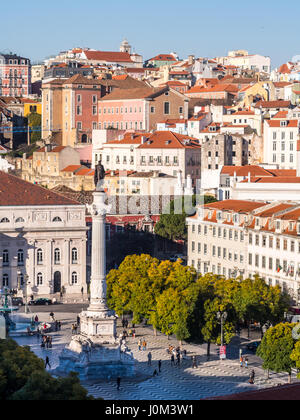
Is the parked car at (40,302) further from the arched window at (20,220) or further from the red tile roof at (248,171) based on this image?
the red tile roof at (248,171)

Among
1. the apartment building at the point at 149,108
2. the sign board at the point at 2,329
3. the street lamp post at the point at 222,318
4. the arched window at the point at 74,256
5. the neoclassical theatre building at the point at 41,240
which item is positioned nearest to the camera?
the sign board at the point at 2,329

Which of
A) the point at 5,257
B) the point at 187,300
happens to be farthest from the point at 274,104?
the point at 187,300

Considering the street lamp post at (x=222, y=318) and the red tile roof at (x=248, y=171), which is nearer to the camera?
the street lamp post at (x=222, y=318)

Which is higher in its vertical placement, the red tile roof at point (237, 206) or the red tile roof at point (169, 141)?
the red tile roof at point (169, 141)

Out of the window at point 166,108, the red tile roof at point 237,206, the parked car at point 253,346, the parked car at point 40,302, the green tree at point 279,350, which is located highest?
the window at point 166,108

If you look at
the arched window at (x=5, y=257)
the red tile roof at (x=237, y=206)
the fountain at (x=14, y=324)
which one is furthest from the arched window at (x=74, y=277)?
the fountain at (x=14, y=324)
